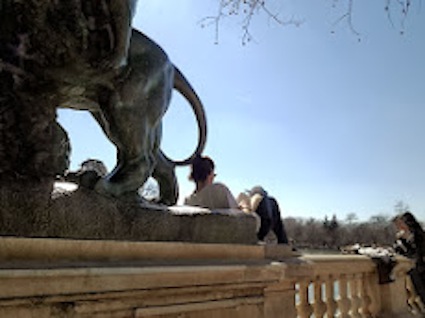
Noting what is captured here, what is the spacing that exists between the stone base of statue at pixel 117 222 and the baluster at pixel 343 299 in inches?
64.6

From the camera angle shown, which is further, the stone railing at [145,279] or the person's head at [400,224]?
the person's head at [400,224]

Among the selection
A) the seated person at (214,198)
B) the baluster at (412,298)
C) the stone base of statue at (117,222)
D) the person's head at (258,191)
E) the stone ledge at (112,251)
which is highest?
the person's head at (258,191)

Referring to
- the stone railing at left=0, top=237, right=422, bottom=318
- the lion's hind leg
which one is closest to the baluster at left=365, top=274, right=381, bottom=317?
the stone railing at left=0, top=237, right=422, bottom=318

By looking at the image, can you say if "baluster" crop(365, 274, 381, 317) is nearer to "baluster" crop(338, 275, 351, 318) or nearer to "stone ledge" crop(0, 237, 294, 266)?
"baluster" crop(338, 275, 351, 318)

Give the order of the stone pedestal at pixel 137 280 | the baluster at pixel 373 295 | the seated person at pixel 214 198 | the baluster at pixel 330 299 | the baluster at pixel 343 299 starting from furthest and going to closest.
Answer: the baluster at pixel 373 295, the baluster at pixel 343 299, the baluster at pixel 330 299, the seated person at pixel 214 198, the stone pedestal at pixel 137 280

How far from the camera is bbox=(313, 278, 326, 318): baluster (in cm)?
339

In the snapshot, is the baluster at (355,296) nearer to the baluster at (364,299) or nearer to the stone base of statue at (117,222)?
the baluster at (364,299)

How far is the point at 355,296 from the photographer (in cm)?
402

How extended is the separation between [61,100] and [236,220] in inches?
43.2

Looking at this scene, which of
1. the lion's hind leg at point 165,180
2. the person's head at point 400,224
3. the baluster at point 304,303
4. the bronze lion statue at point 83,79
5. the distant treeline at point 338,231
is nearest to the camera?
the bronze lion statue at point 83,79

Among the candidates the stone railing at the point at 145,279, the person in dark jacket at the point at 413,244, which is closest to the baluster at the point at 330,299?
the stone railing at the point at 145,279

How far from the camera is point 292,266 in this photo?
103 inches

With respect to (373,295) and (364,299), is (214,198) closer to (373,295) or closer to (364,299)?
(364,299)

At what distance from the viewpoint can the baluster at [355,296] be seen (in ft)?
12.8
